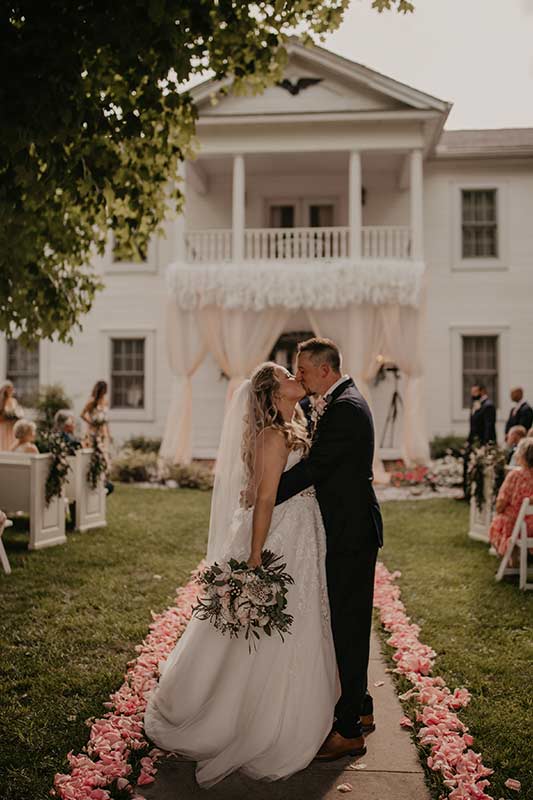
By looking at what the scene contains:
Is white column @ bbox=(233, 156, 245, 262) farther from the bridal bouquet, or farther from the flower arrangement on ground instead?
the bridal bouquet

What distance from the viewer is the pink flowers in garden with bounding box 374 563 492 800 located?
336 cm

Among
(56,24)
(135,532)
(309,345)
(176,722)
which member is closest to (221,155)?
(135,532)

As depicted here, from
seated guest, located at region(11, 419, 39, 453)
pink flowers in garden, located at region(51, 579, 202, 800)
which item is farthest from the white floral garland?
pink flowers in garden, located at region(51, 579, 202, 800)

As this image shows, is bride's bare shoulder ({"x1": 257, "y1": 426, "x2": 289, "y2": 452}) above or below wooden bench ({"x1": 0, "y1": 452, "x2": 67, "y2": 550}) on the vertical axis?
above

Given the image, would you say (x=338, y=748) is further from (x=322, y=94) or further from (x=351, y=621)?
(x=322, y=94)

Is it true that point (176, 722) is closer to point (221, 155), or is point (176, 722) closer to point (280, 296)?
point (280, 296)

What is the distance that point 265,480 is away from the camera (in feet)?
12.0

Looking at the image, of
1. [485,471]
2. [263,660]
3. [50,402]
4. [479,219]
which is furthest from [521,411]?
[50,402]

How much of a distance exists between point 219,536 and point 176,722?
0.95 meters

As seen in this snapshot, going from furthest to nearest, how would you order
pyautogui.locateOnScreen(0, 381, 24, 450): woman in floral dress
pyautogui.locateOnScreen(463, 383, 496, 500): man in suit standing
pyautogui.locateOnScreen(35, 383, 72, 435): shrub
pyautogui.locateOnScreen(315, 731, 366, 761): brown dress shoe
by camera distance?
pyautogui.locateOnScreen(35, 383, 72, 435): shrub, pyautogui.locateOnScreen(463, 383, 496, 500): man in suit standing, pyautogui.locateOnScreen(0, 381, 24, 450): woman in floral dress, pyautogui.locateOnScreen(315, 731, 366, 761): brown dress shoe

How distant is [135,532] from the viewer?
31.2 ft

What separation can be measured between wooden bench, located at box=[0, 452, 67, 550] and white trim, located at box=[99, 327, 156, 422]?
947cm

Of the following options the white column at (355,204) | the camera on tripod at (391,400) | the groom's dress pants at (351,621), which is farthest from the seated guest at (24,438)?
the camera on tripod at (391,400)

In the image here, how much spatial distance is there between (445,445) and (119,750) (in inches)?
558
